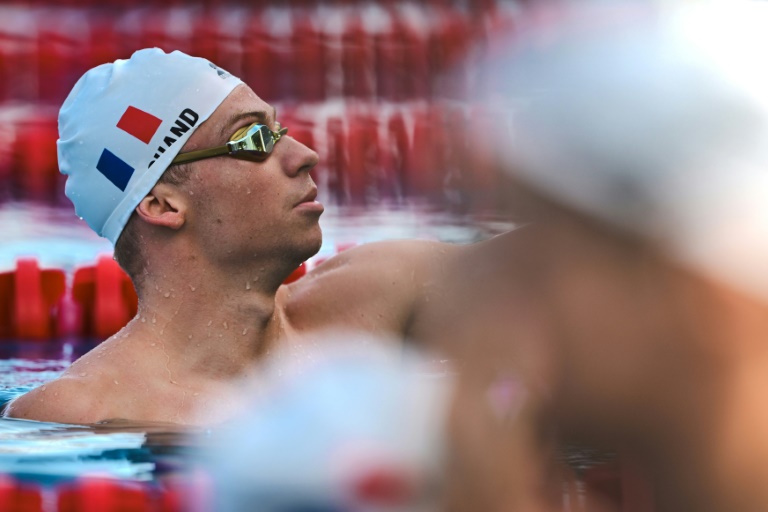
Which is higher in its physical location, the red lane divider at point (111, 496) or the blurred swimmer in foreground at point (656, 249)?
the blurred swimmer in foreground at point (656, 249)

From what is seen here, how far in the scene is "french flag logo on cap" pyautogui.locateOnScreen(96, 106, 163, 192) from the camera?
83.0 inches

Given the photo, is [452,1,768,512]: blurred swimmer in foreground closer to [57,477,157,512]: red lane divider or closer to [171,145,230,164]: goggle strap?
[57,477,157,512]: red lane divider

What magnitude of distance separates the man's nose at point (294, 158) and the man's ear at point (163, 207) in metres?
0.22

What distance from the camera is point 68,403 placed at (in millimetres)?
1901

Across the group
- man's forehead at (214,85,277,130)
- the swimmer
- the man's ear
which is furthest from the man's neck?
man's forehead at (214,85,277,130)

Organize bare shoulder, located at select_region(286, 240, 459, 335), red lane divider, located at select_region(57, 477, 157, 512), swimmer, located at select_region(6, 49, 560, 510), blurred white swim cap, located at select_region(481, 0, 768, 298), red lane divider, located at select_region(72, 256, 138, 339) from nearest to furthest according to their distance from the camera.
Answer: blurred white swim cap, located at select_region(481, 0, 768, 298)
red lane divider, located at select_region(57, 477, 157, 512)
swimmer, located at select_region(6, 49, 560, 510)
bare shoulder, located at select_region(286, 240, 459, 335)
red lane divider, located at select_region(72, 256, 138, 339)

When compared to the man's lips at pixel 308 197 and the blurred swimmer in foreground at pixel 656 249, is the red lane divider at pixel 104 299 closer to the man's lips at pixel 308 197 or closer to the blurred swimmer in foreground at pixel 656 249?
the man's lips at pixel 308 197

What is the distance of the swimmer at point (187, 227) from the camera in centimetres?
201

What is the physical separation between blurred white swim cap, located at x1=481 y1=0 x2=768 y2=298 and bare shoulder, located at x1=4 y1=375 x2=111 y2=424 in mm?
1021

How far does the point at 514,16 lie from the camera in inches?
223

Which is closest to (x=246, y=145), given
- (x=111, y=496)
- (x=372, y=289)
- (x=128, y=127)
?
(x=128, y=127)

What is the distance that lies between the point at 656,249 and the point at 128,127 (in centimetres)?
130

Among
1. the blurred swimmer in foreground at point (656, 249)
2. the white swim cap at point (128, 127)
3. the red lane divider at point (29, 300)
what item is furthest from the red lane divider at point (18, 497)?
the red lane divider at point (29, 300)

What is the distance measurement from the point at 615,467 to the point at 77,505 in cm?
95
